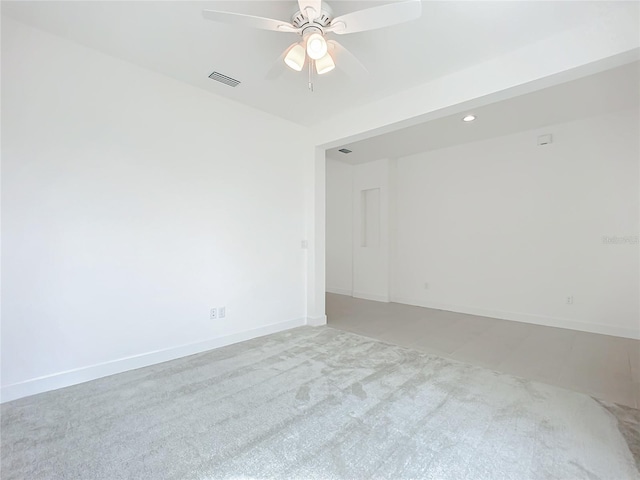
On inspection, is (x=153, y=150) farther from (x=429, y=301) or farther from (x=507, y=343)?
(x=429, y=301)

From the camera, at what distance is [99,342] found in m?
2.60

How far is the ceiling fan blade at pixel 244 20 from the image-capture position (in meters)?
1.74

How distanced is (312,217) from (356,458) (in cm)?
309

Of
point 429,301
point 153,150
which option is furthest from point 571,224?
point 153,150

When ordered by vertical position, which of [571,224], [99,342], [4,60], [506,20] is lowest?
[99,342]

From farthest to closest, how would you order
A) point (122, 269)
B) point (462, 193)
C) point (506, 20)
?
point (462, 193) < point (122, 269) < point (506, 20)

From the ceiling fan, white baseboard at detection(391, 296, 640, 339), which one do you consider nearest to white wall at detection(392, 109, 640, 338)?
white baseboard at detection(391, 296, 640, 339)

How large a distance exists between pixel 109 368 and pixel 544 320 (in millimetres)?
5396

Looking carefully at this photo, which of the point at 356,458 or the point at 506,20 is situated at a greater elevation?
the point at 506,20

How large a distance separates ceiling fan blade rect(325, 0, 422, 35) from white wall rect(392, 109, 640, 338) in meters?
3.78

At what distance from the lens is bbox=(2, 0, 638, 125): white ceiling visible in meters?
2.08

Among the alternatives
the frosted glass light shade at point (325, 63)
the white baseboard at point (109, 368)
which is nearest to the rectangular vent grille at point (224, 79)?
the frosted glass light shade at point (325, 63)

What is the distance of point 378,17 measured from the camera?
176 centimetres

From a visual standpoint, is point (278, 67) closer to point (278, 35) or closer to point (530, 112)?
point (278, 35)
